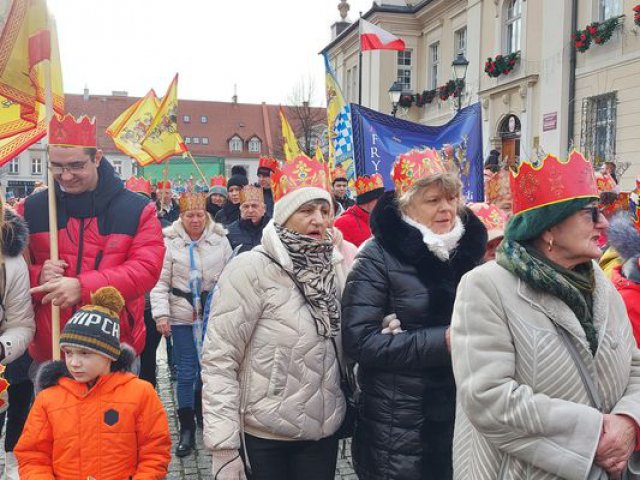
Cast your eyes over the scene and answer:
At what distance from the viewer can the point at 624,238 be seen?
3055 mm

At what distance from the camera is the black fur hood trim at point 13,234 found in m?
3.42

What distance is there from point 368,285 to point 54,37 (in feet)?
7.42

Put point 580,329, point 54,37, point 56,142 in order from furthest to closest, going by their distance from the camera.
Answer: point 54,37
point 56,142
point 580,329

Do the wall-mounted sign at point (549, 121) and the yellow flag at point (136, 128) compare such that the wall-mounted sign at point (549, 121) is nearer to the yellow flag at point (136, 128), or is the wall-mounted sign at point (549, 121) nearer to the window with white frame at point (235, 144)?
the yellow flag at point (136, 128)

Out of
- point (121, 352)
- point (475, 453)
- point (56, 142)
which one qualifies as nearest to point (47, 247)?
point (56, 142)


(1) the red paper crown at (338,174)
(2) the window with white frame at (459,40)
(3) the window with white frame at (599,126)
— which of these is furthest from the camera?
(2) the window with white frame at (459,40)

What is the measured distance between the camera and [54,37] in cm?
381

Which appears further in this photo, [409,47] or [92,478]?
[409,47]

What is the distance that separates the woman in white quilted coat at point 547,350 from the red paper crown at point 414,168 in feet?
3.26

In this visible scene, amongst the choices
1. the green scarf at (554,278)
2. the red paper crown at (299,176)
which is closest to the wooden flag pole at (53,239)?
the red paper crown at (299,176)

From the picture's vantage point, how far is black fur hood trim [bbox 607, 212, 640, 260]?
3012 mm

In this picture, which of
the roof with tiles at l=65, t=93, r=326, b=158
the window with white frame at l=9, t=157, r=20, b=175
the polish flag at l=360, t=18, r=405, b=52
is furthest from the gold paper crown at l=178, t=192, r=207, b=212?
the roof with tiles at l=65, t=93, r=326, b=158

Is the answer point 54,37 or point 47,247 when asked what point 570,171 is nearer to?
point 47,247

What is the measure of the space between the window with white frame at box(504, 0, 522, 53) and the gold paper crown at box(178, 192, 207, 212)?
16.3 m
